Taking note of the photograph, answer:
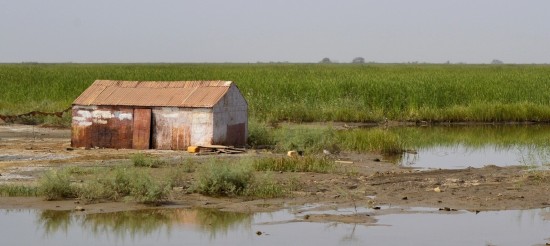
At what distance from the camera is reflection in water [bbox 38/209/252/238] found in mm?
11398

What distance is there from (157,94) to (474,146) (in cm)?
723

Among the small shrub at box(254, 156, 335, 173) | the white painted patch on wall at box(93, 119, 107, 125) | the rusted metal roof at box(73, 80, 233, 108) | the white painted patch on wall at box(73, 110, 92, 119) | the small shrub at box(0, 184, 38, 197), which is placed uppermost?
the rusted metal roof at box(73, 80, 233, 108)

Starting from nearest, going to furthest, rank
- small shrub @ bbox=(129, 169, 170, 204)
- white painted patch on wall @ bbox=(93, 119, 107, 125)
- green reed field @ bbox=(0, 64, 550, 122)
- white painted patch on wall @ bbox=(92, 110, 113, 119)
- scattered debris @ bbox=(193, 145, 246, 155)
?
small shrub @ bbox=(129, 169, 170, 204), scattered debris @ bbox=(193, 145, 246, 155), white painted patch on wall @ bbox=(92, 110, 113, 119), white painted patch on wall @ bbox=(93, 119, 107, 125), green reed field @ bbox=(0, 64, 550, 122)

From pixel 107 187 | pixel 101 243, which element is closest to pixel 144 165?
pixel 107 187

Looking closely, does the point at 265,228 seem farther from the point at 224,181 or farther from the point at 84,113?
the point at 84,113

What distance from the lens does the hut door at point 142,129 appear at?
763 inches

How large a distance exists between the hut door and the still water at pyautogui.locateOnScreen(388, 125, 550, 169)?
4.72 metres

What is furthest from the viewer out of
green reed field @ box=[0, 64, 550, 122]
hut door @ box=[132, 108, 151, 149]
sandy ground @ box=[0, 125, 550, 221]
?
green reed field @ box=[0, 64, 550, 122]

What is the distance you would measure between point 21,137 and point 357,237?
13.4m

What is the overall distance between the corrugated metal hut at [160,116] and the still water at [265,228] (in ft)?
21.3

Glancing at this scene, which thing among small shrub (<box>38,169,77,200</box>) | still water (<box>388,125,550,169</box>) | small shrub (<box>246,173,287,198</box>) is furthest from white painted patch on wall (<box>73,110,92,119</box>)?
small shrub (<box>246,173,287,198</box>)

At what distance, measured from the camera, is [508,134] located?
25.5 m

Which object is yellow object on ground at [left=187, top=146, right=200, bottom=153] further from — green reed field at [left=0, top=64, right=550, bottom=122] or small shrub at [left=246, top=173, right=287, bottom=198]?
green reed field at [left=0, top=64, right=550, bottom=122]

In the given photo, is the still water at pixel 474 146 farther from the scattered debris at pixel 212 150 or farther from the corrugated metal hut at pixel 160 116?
the corrugated metal hut at pixel 160 116
